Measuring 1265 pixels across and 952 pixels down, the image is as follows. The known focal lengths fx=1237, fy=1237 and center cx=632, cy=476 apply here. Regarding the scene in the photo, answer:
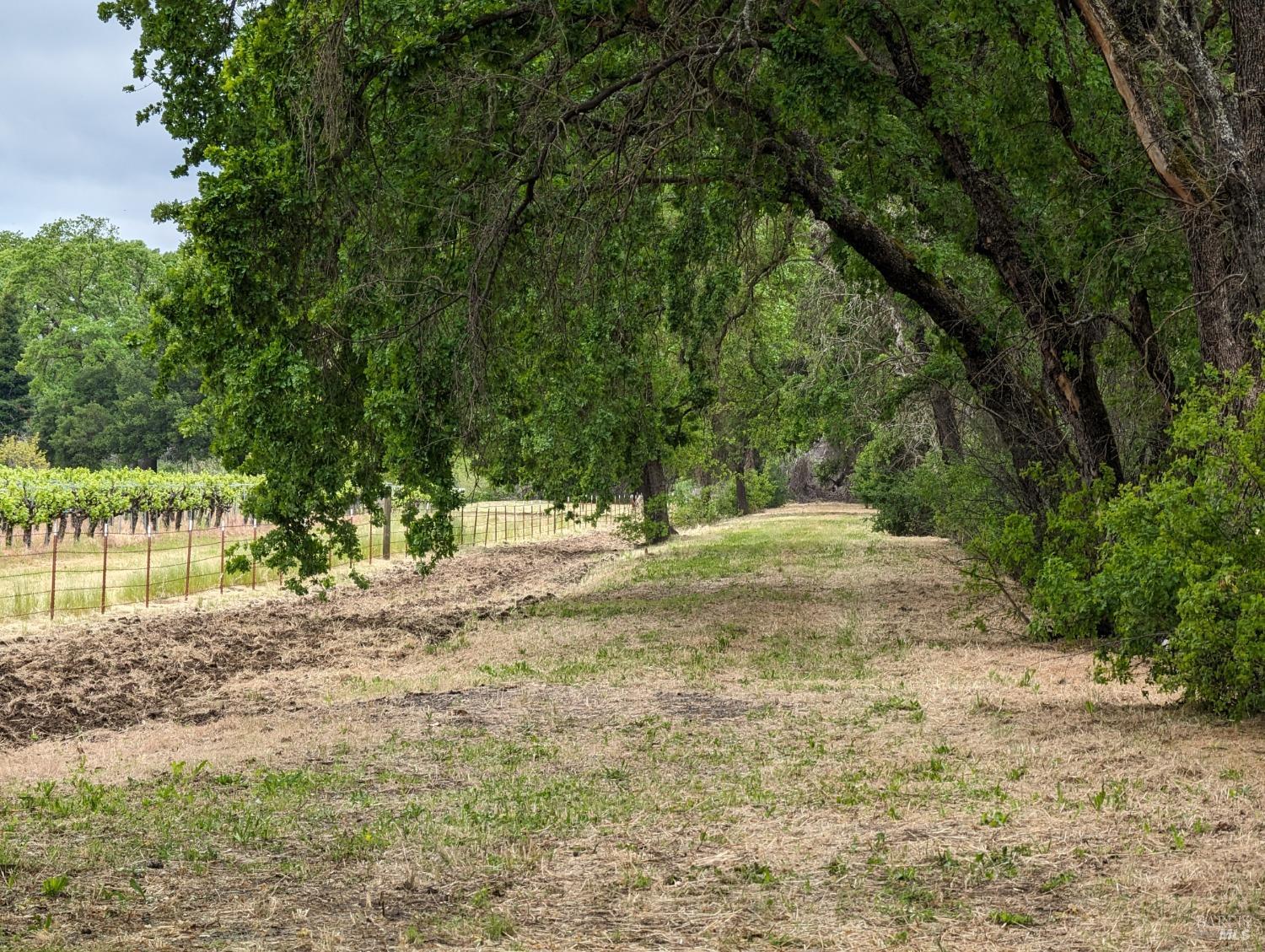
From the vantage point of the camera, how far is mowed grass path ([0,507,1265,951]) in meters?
5.38

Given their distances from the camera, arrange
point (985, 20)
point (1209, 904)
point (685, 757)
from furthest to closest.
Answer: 1. point (985, 20)
2. point (685, 757)
3. point (1209, 904)

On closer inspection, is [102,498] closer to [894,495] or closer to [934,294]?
[894,495]

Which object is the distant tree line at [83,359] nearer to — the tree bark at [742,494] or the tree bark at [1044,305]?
the tree bark at [742,494]

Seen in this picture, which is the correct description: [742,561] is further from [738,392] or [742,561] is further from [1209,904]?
[1209,904]

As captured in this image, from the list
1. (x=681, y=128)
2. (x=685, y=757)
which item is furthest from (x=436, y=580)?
(x=685, y=757)

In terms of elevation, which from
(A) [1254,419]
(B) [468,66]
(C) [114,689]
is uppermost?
(B) [468,66]

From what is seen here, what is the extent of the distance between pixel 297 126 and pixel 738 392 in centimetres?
1584

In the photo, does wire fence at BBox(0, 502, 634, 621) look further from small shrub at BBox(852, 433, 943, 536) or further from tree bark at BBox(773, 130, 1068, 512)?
small shrub at BBox(852, 433, 943, 536)

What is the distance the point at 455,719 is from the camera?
11227 millimetres

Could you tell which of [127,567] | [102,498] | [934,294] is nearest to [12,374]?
[102,498]

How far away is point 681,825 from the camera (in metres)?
7.14

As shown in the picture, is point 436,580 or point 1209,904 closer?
point 1209,904

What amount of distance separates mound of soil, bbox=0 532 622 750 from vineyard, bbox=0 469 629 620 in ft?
3.75

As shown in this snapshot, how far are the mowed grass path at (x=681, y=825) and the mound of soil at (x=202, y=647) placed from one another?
2489mm
